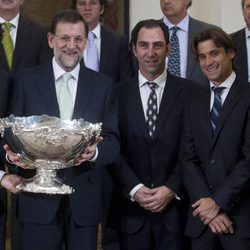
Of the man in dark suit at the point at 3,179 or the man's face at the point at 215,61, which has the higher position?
the man's face at the point at 215,61

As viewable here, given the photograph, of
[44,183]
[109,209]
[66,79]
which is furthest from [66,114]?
[109,209]

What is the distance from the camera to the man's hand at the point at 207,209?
9.59ft

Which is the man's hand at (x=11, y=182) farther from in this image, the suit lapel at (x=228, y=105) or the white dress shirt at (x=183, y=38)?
the white dress shirt at (x=183, y=38)

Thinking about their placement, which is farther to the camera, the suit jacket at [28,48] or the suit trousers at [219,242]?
the suit jacket at [28,48]

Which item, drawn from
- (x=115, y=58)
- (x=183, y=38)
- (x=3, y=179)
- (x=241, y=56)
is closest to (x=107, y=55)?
(x=115, y=58)

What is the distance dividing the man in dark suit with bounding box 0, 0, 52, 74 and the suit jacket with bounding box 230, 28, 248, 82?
89 cm

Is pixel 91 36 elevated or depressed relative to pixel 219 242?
elevated

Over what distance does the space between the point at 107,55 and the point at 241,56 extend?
64 centimetres

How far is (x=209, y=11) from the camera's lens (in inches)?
193

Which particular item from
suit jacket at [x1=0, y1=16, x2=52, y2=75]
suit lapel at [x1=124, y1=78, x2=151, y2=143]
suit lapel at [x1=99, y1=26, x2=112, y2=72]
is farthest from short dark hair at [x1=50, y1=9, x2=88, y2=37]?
suit lapel at [x1=99, y1=26, x2=112, y2=72]

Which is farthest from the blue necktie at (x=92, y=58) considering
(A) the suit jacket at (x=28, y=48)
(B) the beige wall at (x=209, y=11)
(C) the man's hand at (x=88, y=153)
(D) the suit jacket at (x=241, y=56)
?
(B) the beige wall at (x=209, y=11)

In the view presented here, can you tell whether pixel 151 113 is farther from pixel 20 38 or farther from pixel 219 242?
pixel 20 38

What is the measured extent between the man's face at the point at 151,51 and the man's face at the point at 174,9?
1.96 feet

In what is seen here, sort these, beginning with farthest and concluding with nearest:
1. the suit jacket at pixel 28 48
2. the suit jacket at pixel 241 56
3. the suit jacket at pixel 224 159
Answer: the suit jacket at pixel 241 56, the suit jacket at pixel 28 48, the suit jacket at pixel 224 159
